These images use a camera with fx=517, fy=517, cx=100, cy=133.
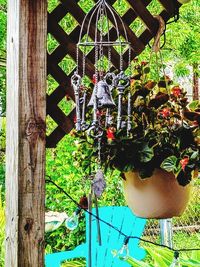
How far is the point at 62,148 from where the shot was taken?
3297 millimetres

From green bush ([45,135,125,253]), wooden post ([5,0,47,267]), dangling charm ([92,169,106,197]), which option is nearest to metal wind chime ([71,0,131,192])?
dangling charm ([92,169,106,197])

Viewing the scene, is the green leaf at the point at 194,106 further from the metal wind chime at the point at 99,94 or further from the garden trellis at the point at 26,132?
the garden trellis at the point at 26,132

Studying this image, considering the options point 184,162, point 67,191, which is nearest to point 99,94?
point 184,162

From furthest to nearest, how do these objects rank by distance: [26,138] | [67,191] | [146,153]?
1. [67,191]
2. [146,153]
3. [26,138]

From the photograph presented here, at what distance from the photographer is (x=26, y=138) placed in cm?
108

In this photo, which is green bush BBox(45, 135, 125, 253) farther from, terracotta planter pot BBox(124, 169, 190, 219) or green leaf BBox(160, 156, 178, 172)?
green leaf BBox(160, 156, 178, 172)

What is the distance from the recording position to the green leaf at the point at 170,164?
1.16 m

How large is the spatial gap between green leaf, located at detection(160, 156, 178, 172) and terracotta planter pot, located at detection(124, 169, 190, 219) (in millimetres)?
51

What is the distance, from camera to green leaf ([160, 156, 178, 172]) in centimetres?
116

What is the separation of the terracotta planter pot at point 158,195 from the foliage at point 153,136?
0.04 m

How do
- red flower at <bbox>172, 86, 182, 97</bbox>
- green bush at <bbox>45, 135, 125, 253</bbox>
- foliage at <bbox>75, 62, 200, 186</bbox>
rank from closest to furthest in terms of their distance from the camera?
foliage at <bbox>75, 62, 200, 186</bbox> → red flower at <bbox>172, 86, 182, 97</bbox> → green bush at <bbox>45, 135, 125, 253</bbox>

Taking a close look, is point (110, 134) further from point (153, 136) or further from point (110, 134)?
point (153, 136)

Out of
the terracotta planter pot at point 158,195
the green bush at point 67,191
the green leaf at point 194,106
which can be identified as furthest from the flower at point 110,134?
the green bush at point 67,191

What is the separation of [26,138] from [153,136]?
0.32 meters
